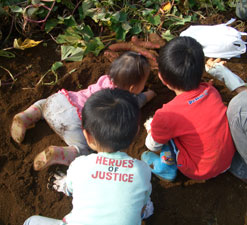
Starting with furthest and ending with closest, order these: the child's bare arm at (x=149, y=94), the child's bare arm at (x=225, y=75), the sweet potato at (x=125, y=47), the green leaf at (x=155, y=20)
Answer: the green leaf at (x=155, y=20), the sweet potato at (x=125, y=47), the child's bare arm at (x=149, y=94), the child's bare arm at (x=225, y=75)

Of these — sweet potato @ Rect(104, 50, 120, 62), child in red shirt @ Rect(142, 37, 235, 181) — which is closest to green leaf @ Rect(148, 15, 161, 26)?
sweet potato @ Rect(104, 50, 120, 62)

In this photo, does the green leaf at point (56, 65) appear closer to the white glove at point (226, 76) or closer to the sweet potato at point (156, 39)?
the sweet potato at point (156, 39)

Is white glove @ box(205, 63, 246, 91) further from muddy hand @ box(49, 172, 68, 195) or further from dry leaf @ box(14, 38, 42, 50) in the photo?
dry leaf @ box(14, 38, 42, 50)

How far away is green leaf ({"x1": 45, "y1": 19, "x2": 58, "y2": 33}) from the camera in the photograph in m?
2.74

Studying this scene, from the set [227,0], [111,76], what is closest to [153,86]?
[111,76]

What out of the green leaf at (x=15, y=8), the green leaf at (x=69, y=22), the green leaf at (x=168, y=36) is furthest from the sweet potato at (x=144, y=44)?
the green leaf at (x=15, y=8)

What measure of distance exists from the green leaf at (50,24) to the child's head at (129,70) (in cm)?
116

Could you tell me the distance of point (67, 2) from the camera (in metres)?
2.81

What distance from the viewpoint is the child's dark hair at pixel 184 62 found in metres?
1.64

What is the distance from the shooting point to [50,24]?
2754mm

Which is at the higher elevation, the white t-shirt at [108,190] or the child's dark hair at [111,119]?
the child's dark hair at [111,119]

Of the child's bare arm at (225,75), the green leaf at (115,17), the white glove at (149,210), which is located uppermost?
the green leaf at (115,17)

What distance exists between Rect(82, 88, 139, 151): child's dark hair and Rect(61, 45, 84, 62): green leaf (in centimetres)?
139

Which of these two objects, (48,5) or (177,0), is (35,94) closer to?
(48,5)
